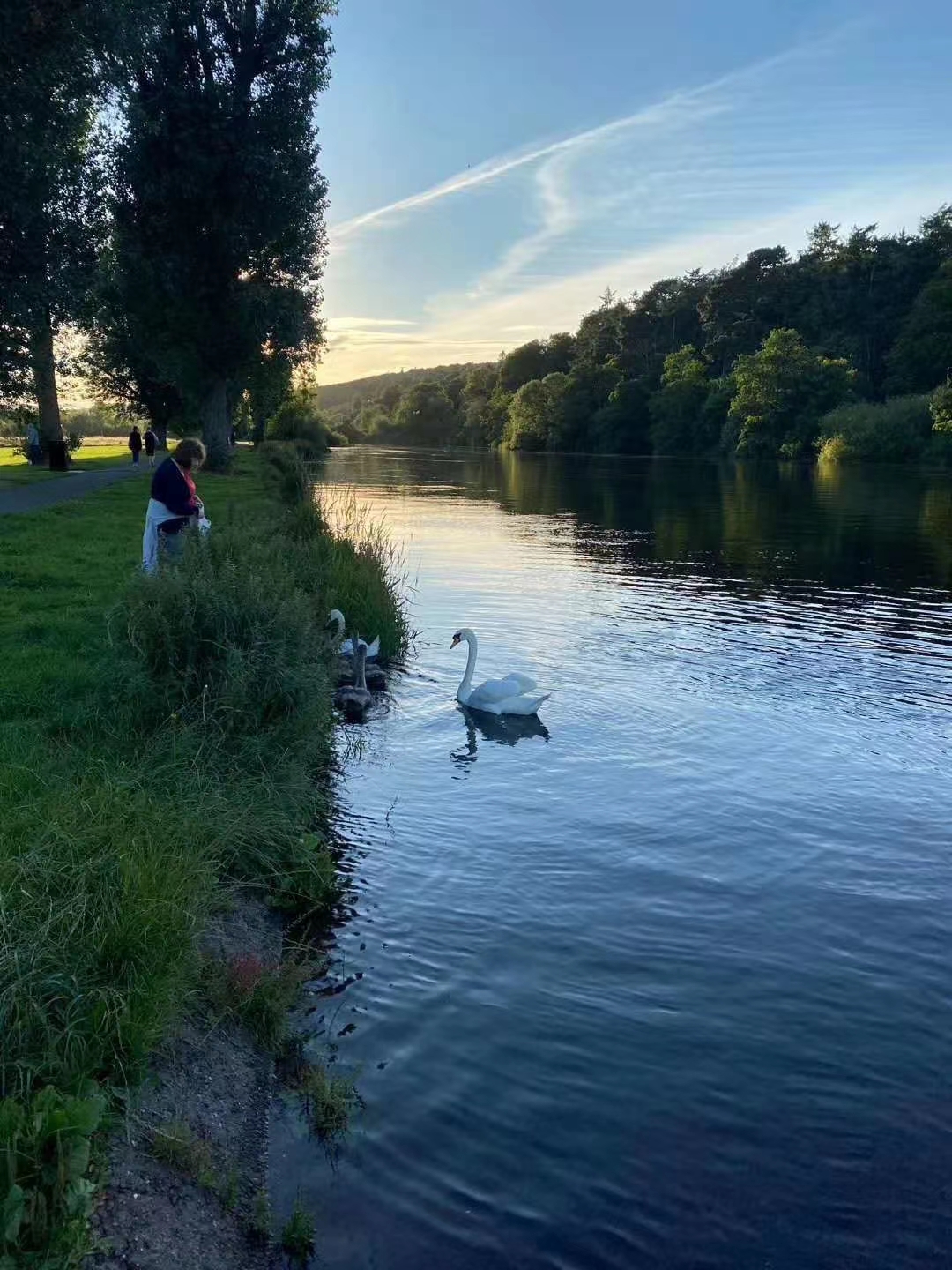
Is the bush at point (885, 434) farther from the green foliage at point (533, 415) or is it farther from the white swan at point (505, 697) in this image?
the white swan at point (505, 697)

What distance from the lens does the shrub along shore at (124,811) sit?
13.4 ft

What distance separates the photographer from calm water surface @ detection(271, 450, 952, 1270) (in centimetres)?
468

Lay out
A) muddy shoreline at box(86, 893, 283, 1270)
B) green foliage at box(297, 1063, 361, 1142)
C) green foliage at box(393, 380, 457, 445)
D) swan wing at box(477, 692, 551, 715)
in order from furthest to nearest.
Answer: green foliage at box(393, 380, 457, 445) < swan wing at box(477, 692, 551, 715) < green foliage at box(297, 1063, 361, 1142) < muddy shoreline at box(86, 893, 283, 1270)

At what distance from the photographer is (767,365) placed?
287 feet

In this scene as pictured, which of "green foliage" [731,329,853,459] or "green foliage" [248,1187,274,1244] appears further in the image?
"green foliage" [731,329,853,459]

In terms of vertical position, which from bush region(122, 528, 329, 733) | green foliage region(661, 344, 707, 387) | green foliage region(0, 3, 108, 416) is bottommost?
bush region(122, 528, 329, 733)

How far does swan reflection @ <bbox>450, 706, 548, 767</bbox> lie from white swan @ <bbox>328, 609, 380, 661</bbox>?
1.95 meters

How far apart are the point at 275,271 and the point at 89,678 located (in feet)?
102

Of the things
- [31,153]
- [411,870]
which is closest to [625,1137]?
[411,870]

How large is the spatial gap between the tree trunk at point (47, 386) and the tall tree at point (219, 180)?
3076mm

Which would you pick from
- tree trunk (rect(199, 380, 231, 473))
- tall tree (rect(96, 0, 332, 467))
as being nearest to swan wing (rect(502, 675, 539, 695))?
tall tree (rect(96, 0, 332, 467))

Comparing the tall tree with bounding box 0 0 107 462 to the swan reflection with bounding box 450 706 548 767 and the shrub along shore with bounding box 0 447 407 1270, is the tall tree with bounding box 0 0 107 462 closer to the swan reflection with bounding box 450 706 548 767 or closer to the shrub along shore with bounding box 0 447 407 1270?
the shrub along shore with bounding box 0 447 407 1270

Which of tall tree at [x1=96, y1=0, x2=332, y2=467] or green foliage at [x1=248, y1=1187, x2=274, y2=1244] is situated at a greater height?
tall tree at [x1=96, y1=0, x2=332, y2=467]

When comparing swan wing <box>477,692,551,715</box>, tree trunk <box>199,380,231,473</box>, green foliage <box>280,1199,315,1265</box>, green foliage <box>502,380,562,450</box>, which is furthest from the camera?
green foliage <box>502,380,562,450</box>
